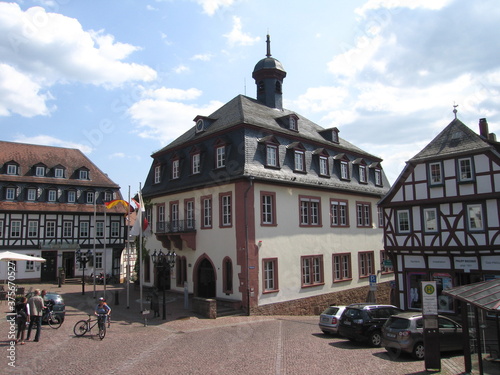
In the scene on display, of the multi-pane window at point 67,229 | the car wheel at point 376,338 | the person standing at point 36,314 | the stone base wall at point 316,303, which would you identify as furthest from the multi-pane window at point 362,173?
the multi-pane window at point 67,229

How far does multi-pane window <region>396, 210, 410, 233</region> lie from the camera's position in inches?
924

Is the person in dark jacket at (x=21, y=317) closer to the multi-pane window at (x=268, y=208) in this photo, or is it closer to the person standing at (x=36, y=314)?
the person standing at (x=36, y=314)

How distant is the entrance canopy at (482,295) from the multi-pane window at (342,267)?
16618 mm

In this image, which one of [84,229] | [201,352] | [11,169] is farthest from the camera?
[84,229]

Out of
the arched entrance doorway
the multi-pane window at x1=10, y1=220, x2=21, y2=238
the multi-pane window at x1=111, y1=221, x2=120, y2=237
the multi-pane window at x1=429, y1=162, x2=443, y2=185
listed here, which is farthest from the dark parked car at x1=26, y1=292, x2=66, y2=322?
the multi-pane window at x1=111, y1=221, x2=120, y2=237

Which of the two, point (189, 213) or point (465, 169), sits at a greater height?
point (465, 169)

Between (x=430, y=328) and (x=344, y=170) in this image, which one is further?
(x=344, y=170)

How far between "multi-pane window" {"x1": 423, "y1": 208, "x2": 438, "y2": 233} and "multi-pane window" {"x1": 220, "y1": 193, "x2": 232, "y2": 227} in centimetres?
1070

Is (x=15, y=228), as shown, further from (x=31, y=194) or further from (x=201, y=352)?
(x=201, y=352)

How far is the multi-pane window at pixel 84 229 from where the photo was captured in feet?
140

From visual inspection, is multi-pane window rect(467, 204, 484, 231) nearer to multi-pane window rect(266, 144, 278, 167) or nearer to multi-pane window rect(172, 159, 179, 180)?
multi-pane window rect(266, 144, 278, 167)

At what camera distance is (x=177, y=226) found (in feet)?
88.6

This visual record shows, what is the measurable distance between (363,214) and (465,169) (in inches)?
472

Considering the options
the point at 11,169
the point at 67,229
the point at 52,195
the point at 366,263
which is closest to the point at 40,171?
the point at 11,169
